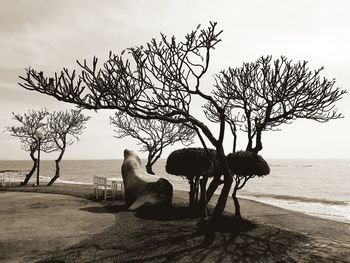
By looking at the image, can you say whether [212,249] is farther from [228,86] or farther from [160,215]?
[228,86]

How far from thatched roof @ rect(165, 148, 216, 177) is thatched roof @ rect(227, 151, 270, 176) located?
131 cm

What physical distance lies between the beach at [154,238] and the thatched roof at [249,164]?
1.86 metres

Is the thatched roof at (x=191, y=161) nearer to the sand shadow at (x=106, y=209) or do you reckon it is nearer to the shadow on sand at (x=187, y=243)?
the shadow on sand at (x=187, y=243)

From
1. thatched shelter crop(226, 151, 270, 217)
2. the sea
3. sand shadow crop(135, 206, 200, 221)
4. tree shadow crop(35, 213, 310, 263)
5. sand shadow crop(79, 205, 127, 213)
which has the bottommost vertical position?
the sea

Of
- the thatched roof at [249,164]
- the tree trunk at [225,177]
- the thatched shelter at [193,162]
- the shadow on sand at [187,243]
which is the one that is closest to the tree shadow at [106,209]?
the shadow on sand at [187,243]

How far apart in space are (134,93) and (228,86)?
5.23 metres

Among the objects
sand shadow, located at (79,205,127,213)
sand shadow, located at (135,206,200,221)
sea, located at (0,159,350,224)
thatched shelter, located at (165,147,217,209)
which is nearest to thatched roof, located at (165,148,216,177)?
thatched shelter, located at (165,147,217,209)

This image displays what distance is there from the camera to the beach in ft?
23.6

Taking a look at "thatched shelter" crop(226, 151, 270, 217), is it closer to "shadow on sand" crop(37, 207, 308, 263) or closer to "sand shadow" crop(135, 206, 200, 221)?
"shadow on sand" crop(37, 207, 308, 263)

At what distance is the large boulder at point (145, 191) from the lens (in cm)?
1314

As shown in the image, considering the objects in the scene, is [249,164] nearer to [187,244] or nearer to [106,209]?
[187,244]

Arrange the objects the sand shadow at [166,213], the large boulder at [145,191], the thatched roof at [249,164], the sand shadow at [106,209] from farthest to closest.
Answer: the large boulder at [145,191]
the sand shadow at [106,209]
the sand shadow at [166,213]
the thatched roof at [249,164]

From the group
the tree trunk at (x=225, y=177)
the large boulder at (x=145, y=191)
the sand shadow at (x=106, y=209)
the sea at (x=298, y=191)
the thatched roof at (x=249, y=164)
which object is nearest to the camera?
the tree trunk at (x=225, y=177)

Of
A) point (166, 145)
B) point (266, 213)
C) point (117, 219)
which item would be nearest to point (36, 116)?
point (166, 145)
